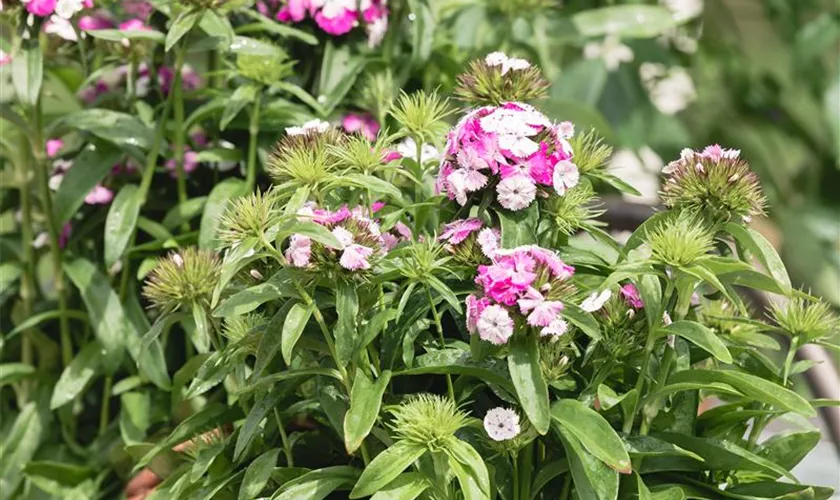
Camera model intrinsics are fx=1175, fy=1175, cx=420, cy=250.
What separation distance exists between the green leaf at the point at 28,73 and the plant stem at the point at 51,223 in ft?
0.27

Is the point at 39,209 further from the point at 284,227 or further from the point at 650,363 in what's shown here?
the point at 650,363

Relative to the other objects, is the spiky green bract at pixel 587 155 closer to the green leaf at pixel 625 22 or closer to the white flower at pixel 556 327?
the white flower at pixel 556 327

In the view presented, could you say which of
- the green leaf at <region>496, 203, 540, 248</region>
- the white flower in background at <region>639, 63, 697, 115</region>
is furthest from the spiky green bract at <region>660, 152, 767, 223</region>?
the white flower in background at <region>639, 63, 697, 115</region>

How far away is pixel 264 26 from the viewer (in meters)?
1.28

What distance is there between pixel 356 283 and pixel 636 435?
0.24 metres

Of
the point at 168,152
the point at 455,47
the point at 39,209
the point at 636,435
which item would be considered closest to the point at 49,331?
the point at 39,209

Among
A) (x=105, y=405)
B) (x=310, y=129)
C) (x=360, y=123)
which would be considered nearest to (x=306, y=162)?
(x=310, y=129)

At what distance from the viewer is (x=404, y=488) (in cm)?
80

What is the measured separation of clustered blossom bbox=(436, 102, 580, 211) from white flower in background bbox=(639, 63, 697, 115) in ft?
6.44

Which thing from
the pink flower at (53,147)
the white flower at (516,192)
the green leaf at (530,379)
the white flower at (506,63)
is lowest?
the pink flower at (53,147)

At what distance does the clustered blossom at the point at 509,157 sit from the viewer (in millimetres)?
836

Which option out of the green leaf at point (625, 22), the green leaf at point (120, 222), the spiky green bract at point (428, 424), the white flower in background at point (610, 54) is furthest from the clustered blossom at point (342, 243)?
the white flower in background at point (610, 54)

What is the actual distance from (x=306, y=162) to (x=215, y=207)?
1.32ft

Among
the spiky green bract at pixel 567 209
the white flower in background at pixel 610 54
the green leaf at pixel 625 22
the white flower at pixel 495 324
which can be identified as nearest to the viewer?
the white flower at pixel 495 324
